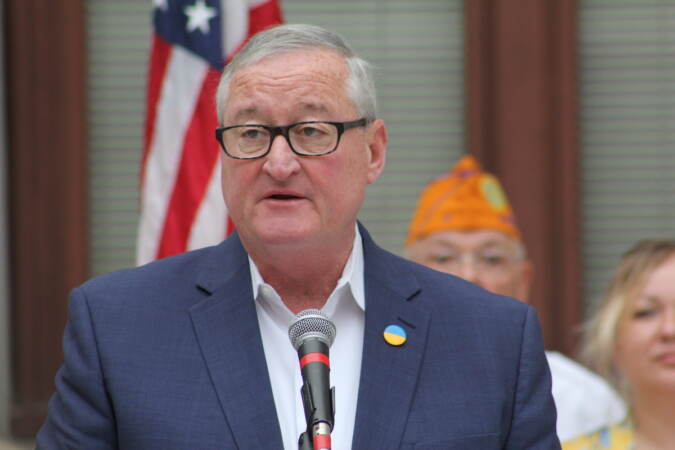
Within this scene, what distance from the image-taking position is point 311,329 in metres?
2.25

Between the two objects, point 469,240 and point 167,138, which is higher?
point 167,138

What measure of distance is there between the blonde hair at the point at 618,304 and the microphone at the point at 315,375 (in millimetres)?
1743

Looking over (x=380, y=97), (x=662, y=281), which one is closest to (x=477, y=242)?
(x=662, y=281)

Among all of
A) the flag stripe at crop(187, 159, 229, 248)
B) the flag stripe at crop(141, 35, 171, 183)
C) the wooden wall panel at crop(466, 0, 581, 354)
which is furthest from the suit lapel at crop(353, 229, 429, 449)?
the wooden wall panel at crop(466, 0, 581, 354)

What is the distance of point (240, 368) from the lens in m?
2.66

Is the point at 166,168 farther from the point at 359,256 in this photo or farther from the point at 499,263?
the point at 359,256

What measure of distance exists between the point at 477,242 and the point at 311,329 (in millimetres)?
2922

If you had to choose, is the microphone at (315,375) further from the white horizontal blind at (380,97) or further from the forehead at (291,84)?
the white horizontal blind at (380,97)

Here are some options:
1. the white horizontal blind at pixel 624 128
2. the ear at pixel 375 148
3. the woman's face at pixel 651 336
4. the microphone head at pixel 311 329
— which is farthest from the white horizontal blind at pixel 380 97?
the microphone head at pixel 311 329

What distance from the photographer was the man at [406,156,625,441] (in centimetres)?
471

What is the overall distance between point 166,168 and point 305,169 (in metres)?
2.52

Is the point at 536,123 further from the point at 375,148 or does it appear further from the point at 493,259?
the point at 375,148

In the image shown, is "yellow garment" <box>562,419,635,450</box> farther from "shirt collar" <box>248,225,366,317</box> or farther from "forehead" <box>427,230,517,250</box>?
"forehead" <box>427,230,517,250</box>

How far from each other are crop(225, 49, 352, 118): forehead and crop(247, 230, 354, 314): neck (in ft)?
1.11
